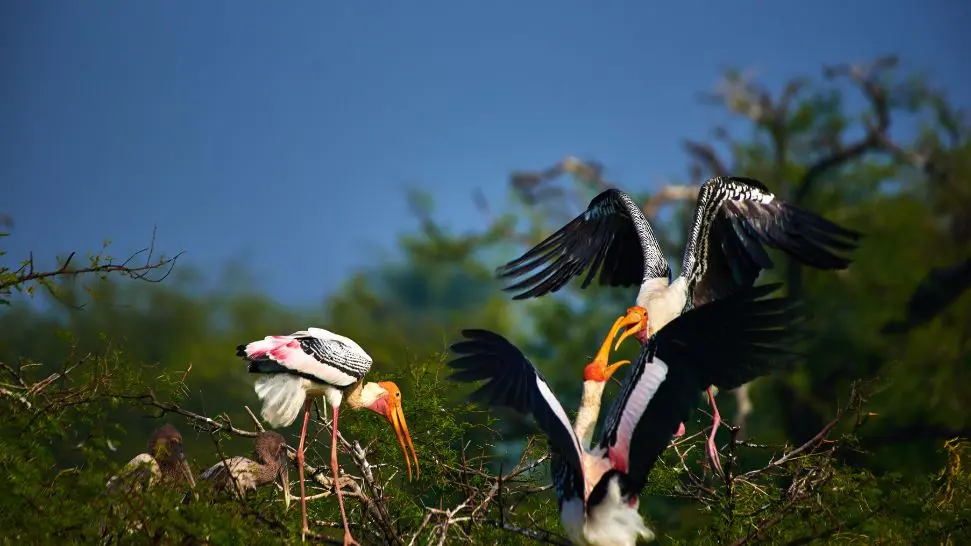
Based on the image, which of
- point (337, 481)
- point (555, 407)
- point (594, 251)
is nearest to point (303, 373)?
point (337, 481)

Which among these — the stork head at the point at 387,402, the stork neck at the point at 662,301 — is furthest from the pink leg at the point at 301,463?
the stork neck at the point at 662,301

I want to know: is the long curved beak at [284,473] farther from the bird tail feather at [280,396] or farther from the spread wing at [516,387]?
the spread wing at [516,387]

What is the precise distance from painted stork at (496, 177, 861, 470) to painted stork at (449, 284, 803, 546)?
1.24 metres

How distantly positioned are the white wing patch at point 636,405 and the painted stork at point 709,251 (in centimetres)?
125

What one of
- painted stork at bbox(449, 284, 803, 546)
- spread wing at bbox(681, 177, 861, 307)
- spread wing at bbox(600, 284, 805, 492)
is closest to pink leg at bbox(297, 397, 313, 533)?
painted stork at bbox(449, 284, 803, 546)

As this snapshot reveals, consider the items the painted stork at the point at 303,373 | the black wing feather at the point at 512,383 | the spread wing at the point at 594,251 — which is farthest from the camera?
the spread wing at the point at 594,251

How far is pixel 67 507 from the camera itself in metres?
3.45

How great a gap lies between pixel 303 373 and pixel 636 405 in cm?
→ 166

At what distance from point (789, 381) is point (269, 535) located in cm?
1313

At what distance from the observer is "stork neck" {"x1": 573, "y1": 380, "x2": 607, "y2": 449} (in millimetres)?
4488

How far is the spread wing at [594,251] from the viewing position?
6660 millimetres

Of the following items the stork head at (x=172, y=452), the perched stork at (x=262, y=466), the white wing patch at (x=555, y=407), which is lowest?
the white wing patch at (x=555, y=407)

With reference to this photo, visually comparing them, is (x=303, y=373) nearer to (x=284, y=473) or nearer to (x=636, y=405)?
(x=284, y=473)

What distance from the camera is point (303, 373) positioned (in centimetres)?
506
